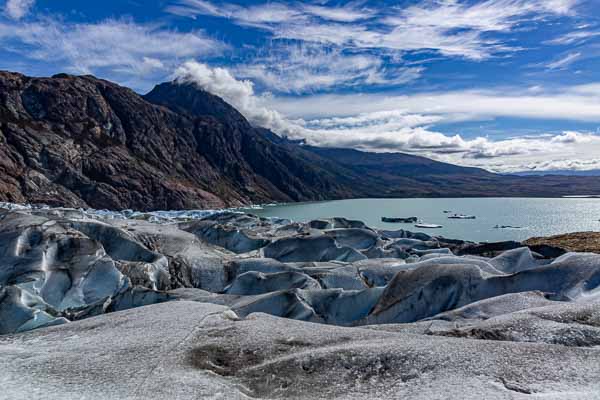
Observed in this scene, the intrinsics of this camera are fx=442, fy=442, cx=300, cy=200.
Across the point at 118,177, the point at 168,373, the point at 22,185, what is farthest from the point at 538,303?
the point at 118,177

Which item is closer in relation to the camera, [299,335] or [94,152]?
[299,335]

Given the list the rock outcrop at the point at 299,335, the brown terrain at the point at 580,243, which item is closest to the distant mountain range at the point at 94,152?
the rock outcrop at the point at 299,335

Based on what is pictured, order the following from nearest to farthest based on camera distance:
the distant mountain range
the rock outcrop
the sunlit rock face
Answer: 1. the rock outcrop
2. the sunlit rock face
3. the distant mountain range

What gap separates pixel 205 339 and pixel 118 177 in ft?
409

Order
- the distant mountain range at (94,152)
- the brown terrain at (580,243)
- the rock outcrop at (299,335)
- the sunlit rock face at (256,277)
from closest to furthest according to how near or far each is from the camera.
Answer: the rock outcrop at (299,335) < the sunlit rock face at (256,277) < the brown terrain at (580,243) < the distant mountain range at (94,152)

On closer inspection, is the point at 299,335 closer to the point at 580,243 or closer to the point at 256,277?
the point at 256,277

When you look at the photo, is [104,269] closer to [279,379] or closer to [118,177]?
[279,379]

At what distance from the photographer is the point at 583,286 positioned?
1494 centimetres

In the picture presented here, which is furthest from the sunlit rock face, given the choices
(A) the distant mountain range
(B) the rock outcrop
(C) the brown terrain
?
(A) the distant mountain range

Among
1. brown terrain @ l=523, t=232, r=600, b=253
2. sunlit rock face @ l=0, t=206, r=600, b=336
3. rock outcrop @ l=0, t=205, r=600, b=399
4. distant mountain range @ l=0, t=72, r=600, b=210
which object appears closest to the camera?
rock outcrop @ l=0, t=205, r=600, b=399

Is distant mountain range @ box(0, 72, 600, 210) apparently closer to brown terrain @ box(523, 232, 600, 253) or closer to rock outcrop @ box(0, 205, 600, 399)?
rock outcrop @ box(0, 205, 600, 399)

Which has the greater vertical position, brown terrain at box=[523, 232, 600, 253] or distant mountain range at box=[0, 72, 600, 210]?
distant mountain range at box=[0, 72, 600, 210]

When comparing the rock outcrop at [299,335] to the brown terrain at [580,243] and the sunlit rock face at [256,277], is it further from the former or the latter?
the brown terrain at [580,243]

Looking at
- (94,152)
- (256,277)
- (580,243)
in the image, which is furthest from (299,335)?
(94,152)
